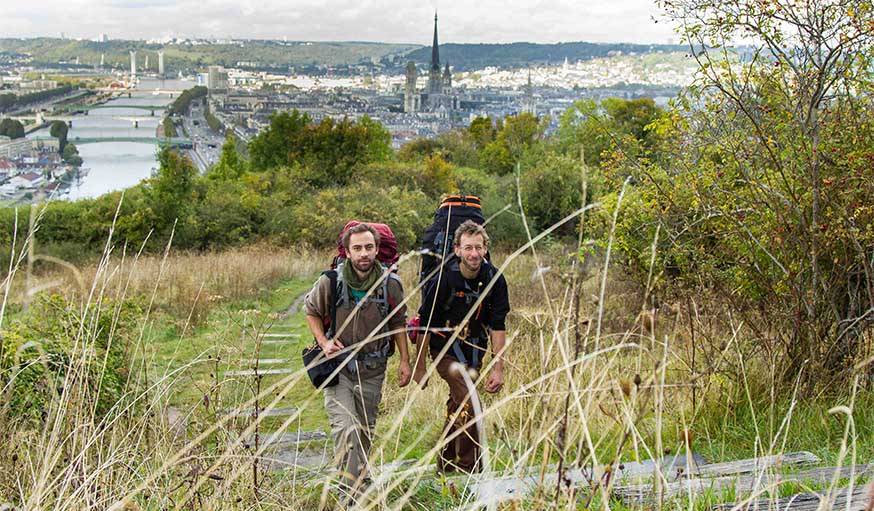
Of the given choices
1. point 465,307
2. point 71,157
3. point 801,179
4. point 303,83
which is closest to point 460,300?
point 465,307

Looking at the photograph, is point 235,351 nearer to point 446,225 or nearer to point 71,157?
point 446,225

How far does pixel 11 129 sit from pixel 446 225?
52694 mm

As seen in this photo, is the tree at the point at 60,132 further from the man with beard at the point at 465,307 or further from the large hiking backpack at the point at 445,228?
the man with beard at the point at 465,307

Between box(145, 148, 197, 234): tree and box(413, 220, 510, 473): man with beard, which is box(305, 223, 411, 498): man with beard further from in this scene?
box(145, 148, 197, 234): tree

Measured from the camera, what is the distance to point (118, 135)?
65.9 metres

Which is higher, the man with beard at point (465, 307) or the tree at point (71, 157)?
the man with beard at point (465, 307)

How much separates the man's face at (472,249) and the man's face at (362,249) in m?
0.37

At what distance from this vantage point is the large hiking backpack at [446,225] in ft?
12.6

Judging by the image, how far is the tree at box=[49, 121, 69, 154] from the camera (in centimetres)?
5482

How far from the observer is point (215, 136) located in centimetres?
6644

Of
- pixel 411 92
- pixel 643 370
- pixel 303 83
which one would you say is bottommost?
pixel 643 370

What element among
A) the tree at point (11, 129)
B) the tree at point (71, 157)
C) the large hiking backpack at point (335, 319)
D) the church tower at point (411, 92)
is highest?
the church tower at point (411, 92)

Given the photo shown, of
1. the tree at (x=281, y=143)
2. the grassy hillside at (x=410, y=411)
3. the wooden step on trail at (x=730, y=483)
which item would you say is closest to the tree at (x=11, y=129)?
the tree at (x=281, y=143)

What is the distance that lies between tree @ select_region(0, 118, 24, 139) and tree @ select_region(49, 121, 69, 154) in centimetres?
283
